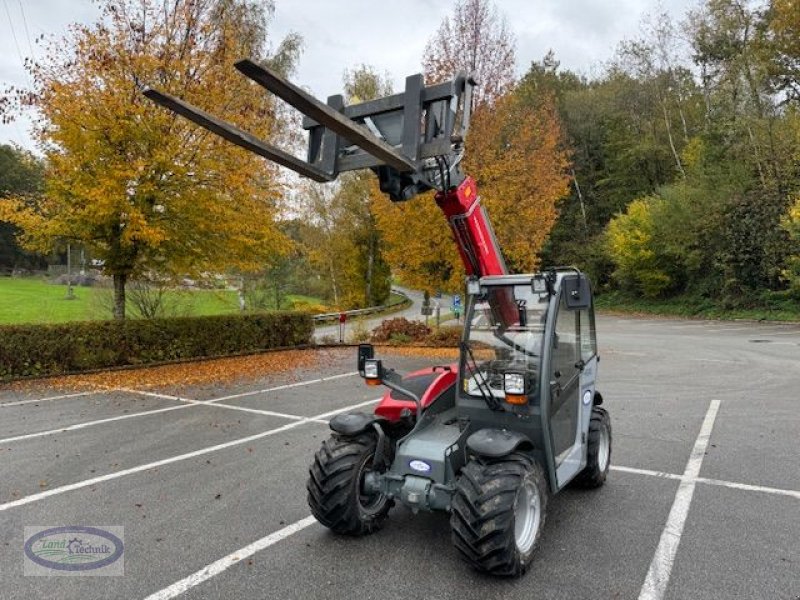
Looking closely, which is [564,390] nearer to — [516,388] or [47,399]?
[516,388]

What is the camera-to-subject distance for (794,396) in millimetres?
9641

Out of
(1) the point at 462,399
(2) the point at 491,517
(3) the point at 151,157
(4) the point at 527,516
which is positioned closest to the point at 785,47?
(3) the point at 151,157

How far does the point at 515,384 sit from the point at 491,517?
35.2 inches

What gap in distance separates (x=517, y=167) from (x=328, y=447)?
43.6 feet

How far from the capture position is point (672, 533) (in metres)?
4.30

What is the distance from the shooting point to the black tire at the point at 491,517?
3.38 m

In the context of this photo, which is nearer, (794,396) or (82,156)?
(794,396)

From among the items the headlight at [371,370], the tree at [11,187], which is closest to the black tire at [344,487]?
the headlight at [371,370]

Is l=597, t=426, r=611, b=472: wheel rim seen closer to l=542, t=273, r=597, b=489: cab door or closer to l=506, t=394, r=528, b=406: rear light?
l=542, t=273, r=597, b=489: cab door

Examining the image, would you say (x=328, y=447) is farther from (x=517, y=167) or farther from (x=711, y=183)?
(x=711, y=183)

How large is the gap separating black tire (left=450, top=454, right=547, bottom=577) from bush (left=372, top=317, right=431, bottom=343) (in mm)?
14010

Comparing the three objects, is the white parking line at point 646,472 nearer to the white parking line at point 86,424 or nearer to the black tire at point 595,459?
the black tire at point 595,459

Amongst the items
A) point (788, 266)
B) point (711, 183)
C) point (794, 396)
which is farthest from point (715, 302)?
point (794, 396)

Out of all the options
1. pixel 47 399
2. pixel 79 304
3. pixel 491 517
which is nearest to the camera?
pixel 491 517
